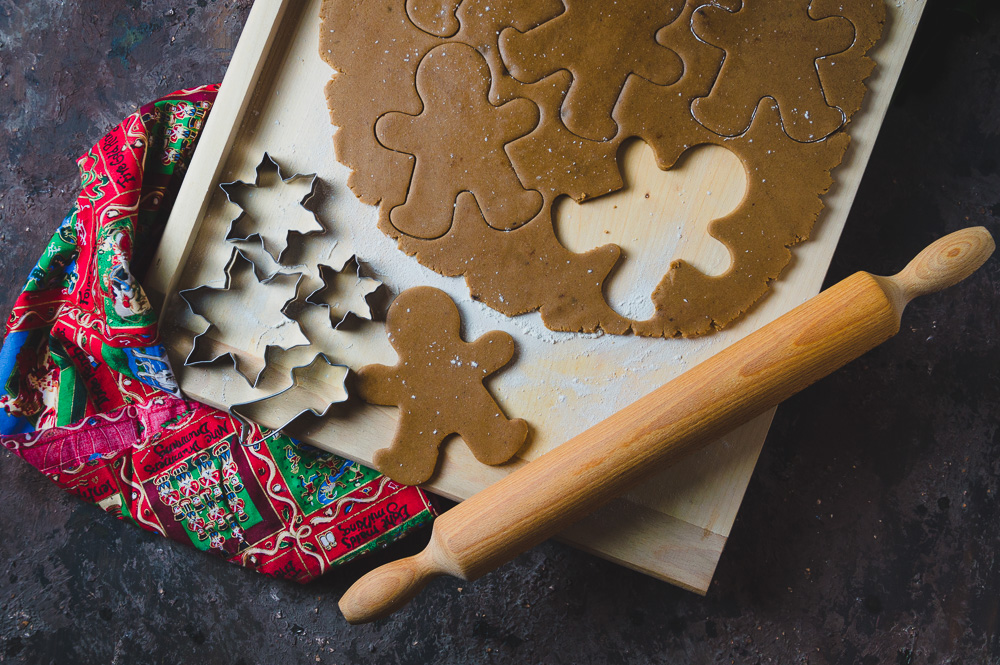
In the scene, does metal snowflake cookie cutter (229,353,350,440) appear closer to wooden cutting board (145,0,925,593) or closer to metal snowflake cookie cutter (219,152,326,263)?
wooden cutting board (145,0,925,593)

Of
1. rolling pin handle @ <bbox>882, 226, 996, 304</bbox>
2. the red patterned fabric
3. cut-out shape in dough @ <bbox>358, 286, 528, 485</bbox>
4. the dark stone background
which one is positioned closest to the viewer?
rolling pin handle @ <bbox>882, 226, 996, 304</bbox>

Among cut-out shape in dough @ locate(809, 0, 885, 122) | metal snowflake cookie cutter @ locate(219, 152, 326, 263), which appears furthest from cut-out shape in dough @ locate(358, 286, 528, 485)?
cut-out shape in dough @ locate(809, 0, 885, 122)

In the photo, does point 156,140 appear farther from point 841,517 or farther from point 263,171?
point 841,517

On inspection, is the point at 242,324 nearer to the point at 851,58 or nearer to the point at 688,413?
the point at 688,413

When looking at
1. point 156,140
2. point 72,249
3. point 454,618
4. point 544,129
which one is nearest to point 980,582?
point 454,618

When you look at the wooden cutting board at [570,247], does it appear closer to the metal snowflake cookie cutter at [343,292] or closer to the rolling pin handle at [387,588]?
the metal snowflake cookie cutter at [343,292]

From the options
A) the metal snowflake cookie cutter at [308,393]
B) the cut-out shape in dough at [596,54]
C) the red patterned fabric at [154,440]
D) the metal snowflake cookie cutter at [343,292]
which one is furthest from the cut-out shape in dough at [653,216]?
the red patterned fabric at [154,440]
